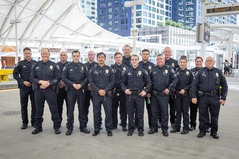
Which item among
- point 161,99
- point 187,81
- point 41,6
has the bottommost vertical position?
point 161,99

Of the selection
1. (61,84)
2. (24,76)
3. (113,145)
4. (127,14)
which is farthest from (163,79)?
(127,14)

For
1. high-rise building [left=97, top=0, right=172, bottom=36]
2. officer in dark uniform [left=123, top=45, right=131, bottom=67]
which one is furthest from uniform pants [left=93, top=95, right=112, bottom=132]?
high-rise building [left=97, top=0, right=172, bottom=36]

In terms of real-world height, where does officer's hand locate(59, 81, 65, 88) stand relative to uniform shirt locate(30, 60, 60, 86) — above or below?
below

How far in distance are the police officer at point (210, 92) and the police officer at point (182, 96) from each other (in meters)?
0.34

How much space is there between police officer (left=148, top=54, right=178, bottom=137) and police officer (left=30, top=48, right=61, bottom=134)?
222 cm

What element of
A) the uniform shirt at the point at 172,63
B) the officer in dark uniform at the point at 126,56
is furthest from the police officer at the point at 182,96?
the officer in dark uniform at the point at 126,56

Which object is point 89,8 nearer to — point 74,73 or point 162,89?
point 74,73

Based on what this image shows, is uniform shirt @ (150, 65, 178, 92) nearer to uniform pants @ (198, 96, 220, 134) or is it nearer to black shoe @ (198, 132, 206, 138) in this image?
uniform pants @ (198, 96, 220, 134)

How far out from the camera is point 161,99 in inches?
228

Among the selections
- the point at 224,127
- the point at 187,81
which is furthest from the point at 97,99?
the point at 224,127

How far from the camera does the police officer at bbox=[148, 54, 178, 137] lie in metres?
5.76

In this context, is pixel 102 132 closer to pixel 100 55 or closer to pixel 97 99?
Result: pixel 97 99

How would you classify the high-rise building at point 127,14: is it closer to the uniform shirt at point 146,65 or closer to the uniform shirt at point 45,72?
the uniform shirt at point 146,65

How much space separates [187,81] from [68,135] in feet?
9.94
